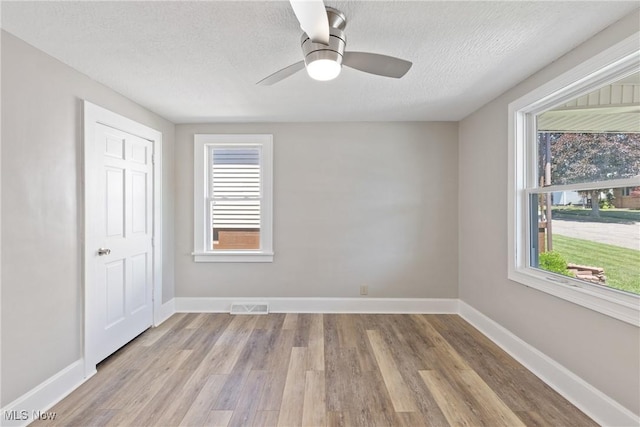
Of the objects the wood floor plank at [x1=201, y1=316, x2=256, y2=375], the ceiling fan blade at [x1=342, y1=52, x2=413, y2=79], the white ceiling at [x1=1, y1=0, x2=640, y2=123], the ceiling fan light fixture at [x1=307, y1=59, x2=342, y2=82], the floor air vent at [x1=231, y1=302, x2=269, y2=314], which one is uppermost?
the white ceiling at [x1=1, y1=0, x2=640, y2=123]

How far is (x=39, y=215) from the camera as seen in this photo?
192cm

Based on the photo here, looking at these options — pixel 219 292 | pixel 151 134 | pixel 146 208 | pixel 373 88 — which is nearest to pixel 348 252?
pixel 219 292

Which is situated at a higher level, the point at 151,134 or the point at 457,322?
the point at 151,134

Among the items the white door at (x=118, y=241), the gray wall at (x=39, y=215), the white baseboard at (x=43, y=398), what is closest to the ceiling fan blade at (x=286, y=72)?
the gray wall at (x=39, y=215)

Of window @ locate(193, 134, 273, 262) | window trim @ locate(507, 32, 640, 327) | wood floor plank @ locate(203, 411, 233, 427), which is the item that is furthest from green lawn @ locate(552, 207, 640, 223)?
window @ locate(193, 134, 273, 262)

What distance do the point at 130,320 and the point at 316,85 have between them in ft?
9.29

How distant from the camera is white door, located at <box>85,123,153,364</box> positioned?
2.38 meters

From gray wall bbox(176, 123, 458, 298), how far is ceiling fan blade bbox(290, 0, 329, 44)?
221 cm

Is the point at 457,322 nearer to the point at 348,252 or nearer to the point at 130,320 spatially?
the point at 348,252

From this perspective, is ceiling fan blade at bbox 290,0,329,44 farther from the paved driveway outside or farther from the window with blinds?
the window with blinds

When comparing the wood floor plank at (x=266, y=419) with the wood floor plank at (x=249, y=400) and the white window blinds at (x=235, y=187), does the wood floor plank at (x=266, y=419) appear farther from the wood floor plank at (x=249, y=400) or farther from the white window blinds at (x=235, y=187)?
the white window blinds at (x=235, y=187)

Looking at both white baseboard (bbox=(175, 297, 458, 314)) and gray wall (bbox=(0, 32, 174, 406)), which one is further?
white baseboard (bbox=(175, 297, 458, 314))

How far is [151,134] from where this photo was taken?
3139 mm

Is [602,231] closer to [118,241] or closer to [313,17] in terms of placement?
[313,17]
